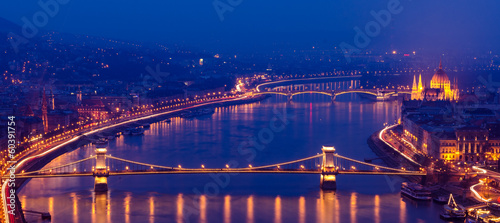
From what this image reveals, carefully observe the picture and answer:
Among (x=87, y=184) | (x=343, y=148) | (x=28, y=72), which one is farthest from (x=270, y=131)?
(x=28, y=72)

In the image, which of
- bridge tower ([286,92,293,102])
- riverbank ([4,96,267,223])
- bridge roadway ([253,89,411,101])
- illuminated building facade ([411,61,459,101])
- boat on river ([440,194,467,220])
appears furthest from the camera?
bridge roadway ([253,89,411,101])

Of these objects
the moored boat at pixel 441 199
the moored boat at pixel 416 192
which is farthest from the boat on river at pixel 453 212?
the moored boat at pixel 416 192

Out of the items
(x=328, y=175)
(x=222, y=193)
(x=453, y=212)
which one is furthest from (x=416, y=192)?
(x=222, y=193)

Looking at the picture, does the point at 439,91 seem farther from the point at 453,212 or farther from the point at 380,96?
the point at 453,212

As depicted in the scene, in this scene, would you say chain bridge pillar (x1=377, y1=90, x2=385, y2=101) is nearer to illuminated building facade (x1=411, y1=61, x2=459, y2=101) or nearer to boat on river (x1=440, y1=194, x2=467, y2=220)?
illuminated building facade (x1=411, y1=61, x2=459, y2=101)

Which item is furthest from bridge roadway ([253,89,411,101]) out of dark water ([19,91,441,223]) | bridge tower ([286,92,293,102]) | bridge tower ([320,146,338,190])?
bridge tower ([320,146,338,190])

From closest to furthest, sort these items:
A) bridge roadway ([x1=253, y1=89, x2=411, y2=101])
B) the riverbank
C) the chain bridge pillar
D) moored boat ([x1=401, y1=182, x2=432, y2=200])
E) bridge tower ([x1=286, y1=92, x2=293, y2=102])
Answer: moored boat ([x1=401, y1=182, x2=432, y2=200]), the riverbank, bridge tower ([x1=286, y1=92, x2=293, y2=102]), bridge roadway ([x1=253, y1=89, x2=411, y2=101]), the chain bridge pillar
